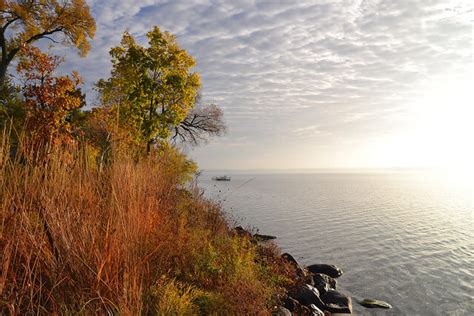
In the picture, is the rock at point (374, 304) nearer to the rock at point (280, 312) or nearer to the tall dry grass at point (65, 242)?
the rock at point (280, 312)

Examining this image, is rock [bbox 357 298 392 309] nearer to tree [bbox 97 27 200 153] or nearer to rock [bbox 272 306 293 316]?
rock [bbox 272 306 293 316]

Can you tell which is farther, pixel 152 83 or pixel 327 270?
pixel 152 83

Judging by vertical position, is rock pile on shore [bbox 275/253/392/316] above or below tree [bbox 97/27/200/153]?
below

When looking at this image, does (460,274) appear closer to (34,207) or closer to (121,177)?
(121,177)

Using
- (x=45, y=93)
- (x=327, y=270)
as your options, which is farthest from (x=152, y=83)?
(x=327, y=270)

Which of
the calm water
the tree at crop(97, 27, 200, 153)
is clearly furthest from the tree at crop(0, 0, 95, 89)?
the calm water

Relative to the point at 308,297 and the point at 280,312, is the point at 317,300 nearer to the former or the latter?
the point at 308,297

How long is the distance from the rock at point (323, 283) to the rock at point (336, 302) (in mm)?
407

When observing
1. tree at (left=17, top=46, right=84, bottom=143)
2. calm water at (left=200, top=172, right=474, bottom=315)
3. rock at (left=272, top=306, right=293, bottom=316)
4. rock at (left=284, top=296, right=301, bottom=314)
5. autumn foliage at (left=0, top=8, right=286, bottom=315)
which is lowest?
calm water at (left=200, top=172, right=474, bottom=315)

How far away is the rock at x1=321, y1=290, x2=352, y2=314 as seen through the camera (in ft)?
30.6

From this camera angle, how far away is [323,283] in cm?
1102

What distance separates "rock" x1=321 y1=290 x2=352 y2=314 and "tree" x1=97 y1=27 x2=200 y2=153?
48.9 ft

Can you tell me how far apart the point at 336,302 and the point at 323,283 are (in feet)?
4.29

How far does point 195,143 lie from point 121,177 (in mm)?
27081
